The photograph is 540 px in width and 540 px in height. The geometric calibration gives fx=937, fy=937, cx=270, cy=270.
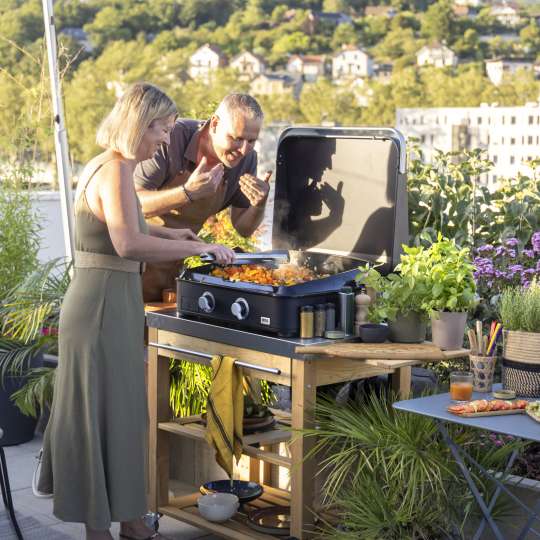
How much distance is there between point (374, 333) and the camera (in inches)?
110

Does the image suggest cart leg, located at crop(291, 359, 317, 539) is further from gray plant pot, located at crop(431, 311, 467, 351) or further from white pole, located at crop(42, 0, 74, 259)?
white pole, located at crop(42, 0, 74, 259)

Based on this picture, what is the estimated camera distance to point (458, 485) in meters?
2.75

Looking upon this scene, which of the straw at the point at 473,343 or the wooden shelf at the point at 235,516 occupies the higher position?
the straw at the point at 473,343

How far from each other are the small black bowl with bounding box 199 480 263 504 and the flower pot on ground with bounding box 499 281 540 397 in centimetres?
115

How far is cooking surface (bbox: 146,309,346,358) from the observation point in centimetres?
277

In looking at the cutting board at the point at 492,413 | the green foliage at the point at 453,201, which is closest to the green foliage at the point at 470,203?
the green foliage at the point at 453,201

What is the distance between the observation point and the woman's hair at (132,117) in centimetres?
276

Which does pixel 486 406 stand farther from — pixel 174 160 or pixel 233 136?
pixel 174 160

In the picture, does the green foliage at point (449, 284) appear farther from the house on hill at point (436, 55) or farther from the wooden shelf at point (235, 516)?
the house on hill at point (436, 55)

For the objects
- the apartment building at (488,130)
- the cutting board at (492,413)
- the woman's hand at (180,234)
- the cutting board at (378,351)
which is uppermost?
the apartment building at (488,130)

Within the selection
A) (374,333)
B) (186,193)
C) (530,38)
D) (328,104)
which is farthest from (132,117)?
(328,104)

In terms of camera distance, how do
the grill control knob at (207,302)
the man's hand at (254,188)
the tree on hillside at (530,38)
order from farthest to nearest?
the tree on hillside at (530,38), the man's hand at (254,188), the grill control knob at (207,302)

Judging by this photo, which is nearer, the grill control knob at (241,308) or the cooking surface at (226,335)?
the cooking surface at (226,335)

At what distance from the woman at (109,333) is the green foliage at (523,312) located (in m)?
0.87
